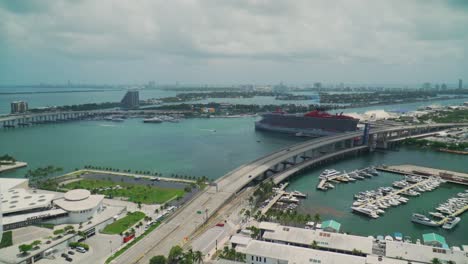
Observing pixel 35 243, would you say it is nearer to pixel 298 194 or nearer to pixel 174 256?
pixel 174 256

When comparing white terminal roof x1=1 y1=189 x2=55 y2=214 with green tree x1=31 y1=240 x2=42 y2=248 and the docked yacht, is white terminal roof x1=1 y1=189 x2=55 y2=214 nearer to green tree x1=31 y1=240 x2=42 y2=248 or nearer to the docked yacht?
green tree x1=31 y1=240 x2=42 y2=248

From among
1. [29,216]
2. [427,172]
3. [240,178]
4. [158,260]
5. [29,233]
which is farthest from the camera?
[427,172]

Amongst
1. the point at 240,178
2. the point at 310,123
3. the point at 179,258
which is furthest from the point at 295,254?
the point at 310,123

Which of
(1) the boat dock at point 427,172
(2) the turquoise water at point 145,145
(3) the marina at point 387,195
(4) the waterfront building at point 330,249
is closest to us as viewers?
(4) the waterfront building at point 330,249

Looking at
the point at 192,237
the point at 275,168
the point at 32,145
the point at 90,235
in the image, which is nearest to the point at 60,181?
the point at 90,235

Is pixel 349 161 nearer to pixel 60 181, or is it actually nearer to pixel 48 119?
pixel 60 181

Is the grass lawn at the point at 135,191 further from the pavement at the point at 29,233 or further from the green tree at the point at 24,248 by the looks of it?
the green tree at the point at 24,248

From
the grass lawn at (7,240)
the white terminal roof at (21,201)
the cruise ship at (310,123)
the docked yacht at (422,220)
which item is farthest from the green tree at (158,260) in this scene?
the cruise ship at (310,123)
